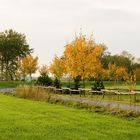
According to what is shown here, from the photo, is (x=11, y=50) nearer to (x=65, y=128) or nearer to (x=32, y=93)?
(x=32, y=93)

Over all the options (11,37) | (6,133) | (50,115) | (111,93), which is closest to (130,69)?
(11,37)

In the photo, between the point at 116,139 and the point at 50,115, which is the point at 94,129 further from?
the point at 50,115

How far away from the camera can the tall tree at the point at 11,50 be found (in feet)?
327

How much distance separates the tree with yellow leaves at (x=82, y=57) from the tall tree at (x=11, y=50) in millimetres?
45680

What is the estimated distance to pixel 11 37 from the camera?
334ft

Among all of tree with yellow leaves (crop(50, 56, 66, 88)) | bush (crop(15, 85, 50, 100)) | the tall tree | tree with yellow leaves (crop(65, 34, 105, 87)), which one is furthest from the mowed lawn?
the tall tree

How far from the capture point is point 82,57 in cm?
5309

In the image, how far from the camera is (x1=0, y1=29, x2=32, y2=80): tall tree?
99812 millimetres

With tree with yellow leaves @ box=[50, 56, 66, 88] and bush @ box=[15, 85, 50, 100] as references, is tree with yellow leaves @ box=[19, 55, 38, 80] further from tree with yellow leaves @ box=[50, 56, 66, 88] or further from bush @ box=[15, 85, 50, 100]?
bush @ box=[15, 85, 50, 100]

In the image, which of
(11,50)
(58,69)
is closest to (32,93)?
(58,69)

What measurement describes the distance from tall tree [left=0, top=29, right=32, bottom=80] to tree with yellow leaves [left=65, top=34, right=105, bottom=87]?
45.7m

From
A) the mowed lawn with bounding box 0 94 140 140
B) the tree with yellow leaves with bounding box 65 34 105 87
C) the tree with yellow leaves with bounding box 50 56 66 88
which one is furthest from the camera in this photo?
the tree with yellow leaves with bounding box 50 56 66 88

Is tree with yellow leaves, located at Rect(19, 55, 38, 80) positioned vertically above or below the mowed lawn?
above

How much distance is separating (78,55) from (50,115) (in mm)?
31277
